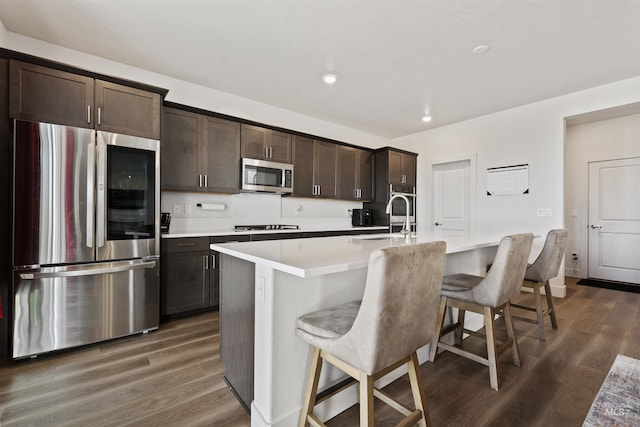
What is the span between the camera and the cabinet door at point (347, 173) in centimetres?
463

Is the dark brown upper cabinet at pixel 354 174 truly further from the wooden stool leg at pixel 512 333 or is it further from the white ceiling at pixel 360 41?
the wooden stool leg at pixel 512 333

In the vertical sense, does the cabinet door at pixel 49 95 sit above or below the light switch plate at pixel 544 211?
above

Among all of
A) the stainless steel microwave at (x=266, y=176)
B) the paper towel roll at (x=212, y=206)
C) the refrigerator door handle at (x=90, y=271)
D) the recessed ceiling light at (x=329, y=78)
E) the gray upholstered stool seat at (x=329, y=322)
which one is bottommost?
the gray upholstered stool seat at (x=329, y=322)

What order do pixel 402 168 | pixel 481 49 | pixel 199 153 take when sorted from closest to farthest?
pixel 481 49 → pixel 199 153 → pixel 402 168

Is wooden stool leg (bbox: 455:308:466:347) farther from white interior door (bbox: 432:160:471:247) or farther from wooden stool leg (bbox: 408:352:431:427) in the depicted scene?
white interior door (bbox: 432:160:471:247)

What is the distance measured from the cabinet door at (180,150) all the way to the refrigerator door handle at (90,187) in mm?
685

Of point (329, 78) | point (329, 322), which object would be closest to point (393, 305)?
point (329, 322)

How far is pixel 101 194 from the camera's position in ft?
7.64

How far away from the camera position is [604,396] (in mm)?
1178

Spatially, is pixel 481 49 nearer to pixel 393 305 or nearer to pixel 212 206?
pixel 393 305

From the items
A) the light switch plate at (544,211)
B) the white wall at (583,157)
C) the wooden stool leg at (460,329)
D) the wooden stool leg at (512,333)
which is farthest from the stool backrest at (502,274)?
the white wall at (583,157)

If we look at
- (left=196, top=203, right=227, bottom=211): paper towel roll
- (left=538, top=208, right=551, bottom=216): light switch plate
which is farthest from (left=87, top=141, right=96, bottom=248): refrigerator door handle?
(left=538, top=208, right=551, bottom=216): light switch plate

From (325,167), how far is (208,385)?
3.29 meters

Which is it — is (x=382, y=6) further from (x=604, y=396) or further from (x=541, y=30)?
(x=604, y=396)
